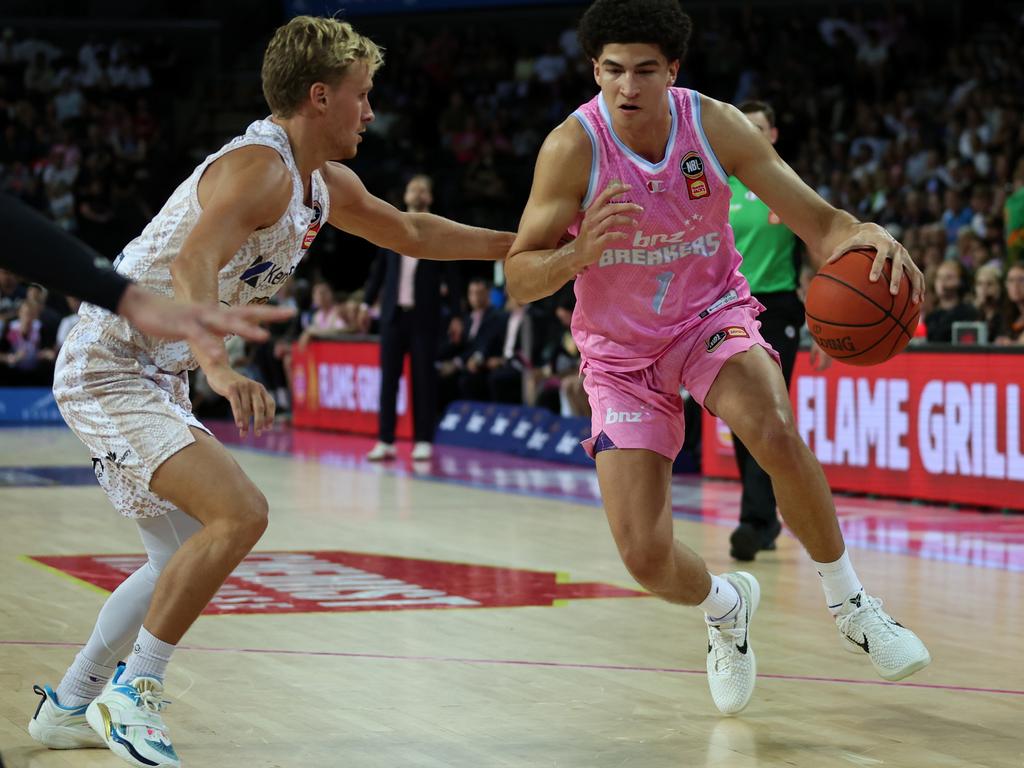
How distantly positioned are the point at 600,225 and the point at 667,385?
0.72m

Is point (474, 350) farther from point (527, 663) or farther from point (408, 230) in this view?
point (408, 230)

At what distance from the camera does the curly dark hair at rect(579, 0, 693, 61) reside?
4336mm

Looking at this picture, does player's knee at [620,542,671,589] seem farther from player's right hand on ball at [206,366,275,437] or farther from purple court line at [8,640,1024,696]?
player's right hand on ball at [206,366,275,437]

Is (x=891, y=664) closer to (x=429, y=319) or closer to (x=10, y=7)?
(x=429, y=319)

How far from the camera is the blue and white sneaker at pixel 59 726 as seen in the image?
4.01 m

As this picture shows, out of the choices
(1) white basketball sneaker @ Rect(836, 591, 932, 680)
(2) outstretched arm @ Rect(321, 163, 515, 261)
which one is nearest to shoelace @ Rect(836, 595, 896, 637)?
(1) white basketball sneaker @ Rect(836, 591, 932, 680)

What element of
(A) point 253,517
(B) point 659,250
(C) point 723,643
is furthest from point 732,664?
(A) point 253,517

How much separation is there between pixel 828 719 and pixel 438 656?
140cm

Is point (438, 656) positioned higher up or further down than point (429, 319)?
further down

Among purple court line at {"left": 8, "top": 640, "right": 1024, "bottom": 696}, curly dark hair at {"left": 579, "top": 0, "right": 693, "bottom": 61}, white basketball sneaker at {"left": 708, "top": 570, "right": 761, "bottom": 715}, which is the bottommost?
purple court line at {"left": 8, "top": 640, "right": 1024, "bottom": 696}

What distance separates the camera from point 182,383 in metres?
4.12

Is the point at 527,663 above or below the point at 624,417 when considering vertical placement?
below

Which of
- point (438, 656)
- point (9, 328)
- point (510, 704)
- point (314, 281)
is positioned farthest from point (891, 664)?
point (314, 281)

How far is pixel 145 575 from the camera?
4098mm
